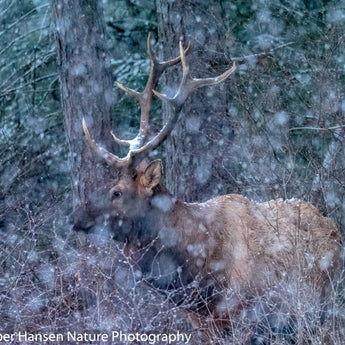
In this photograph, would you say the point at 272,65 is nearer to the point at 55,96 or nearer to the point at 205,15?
the point at 205,15

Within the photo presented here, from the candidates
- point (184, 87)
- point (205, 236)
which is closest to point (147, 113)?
point (184, 87)

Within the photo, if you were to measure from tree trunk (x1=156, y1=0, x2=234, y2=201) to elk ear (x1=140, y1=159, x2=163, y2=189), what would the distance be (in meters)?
1.83

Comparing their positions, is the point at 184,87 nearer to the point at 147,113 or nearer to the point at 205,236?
the point at 147,113

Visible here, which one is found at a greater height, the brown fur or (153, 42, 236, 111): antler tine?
(153, 42, 236, 111): antler tine

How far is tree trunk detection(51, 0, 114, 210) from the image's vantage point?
671 centimetres

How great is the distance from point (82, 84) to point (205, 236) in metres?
2.21

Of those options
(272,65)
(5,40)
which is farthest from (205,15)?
(5,40)

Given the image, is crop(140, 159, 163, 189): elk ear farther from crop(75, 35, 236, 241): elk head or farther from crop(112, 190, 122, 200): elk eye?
crop(112, 190, 122, 200): elk eye

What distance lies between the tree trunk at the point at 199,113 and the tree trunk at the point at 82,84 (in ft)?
3.52

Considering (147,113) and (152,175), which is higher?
(147,113)

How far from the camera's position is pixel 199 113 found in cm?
771

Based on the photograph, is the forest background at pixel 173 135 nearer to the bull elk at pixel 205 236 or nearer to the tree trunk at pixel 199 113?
the tree trunk at pixel 199 113

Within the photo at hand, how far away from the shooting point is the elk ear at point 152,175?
5.55 meters

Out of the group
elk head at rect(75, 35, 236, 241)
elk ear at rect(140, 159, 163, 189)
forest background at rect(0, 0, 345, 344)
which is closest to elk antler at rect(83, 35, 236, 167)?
elk head at rect(75, 35, 236, 241)
